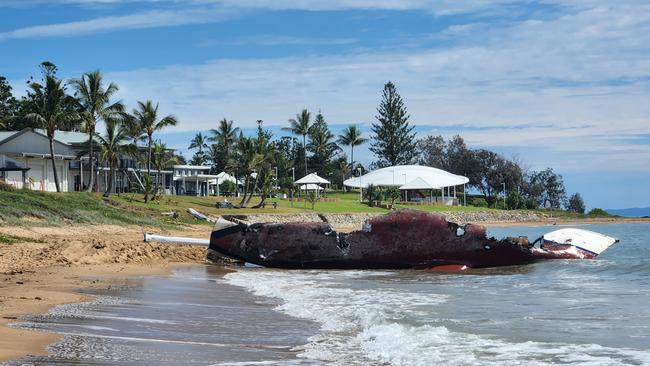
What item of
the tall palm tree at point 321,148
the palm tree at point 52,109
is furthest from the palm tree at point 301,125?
the palm tree at point 52,109

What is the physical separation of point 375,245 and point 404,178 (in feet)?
231

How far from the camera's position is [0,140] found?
190ft

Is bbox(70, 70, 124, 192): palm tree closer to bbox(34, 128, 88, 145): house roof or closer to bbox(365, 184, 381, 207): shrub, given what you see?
bbox(34, 128, 88, 145): house roof

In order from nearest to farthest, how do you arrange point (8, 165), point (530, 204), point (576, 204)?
point (8, 165), point (530, 204), point (576, 204)

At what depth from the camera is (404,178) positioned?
9100 cm

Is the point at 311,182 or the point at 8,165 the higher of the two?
the point at 8,165

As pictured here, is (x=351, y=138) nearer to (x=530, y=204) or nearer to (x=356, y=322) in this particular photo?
(x=530, y=204)

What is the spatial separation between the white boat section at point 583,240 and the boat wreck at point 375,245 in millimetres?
4349

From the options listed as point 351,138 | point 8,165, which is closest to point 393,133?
point 351,138

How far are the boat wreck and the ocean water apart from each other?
2604 mm

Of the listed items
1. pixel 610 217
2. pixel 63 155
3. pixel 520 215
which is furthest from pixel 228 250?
pixel 610 217

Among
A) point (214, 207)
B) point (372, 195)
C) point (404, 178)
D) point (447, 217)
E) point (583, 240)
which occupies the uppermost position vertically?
point (404, 178)

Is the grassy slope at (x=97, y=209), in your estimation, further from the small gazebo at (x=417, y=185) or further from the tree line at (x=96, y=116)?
the small gazebo at (x=417, y=185)

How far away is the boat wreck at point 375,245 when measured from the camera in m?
20.9
